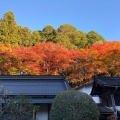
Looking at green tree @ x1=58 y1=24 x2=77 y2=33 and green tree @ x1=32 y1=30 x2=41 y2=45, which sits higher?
green tree @ x1=58 y1=24 x2=77 y2=33

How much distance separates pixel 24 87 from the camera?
1415 cm

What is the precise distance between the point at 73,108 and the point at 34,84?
603cm

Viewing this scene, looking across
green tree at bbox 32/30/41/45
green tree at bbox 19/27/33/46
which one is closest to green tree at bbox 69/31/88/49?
green tree at bbox 32/30/41/45

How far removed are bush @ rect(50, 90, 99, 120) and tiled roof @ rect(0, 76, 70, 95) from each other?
3542 mm

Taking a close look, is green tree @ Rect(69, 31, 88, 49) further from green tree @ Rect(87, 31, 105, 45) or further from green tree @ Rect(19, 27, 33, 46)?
green tree @ Rect(19, 27, 33, 46)

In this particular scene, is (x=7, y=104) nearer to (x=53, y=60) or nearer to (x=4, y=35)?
(x=53, y=60)

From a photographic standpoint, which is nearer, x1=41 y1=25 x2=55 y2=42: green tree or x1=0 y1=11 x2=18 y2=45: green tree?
x1=0 y1=11 x2=18 y2=45: green tree

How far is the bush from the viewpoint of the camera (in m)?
9.03

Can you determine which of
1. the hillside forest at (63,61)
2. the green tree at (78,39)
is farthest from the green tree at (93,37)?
the hillside forest at (63,61)

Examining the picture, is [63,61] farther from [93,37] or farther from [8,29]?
[93,37]

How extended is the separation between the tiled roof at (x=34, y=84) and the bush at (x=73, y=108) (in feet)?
11.6

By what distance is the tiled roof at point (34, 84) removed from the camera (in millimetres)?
13499

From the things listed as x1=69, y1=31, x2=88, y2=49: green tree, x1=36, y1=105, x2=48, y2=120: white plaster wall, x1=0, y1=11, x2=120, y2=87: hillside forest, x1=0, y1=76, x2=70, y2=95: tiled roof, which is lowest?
x1=36, y1=105, x2=48, y2=120: white plaster wall

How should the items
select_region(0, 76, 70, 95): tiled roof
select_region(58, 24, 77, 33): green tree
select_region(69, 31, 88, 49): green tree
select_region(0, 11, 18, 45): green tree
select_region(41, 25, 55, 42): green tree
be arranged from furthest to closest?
select_region(58, 24, 77, 33): green tree
select_region(41, 25, 55, 42): green tree
select_region(69, 31, 88, 49): green tree
select_region(0, 11, 18, 45): green tree
select_region(0, 76, 70, 95): tiled roof
